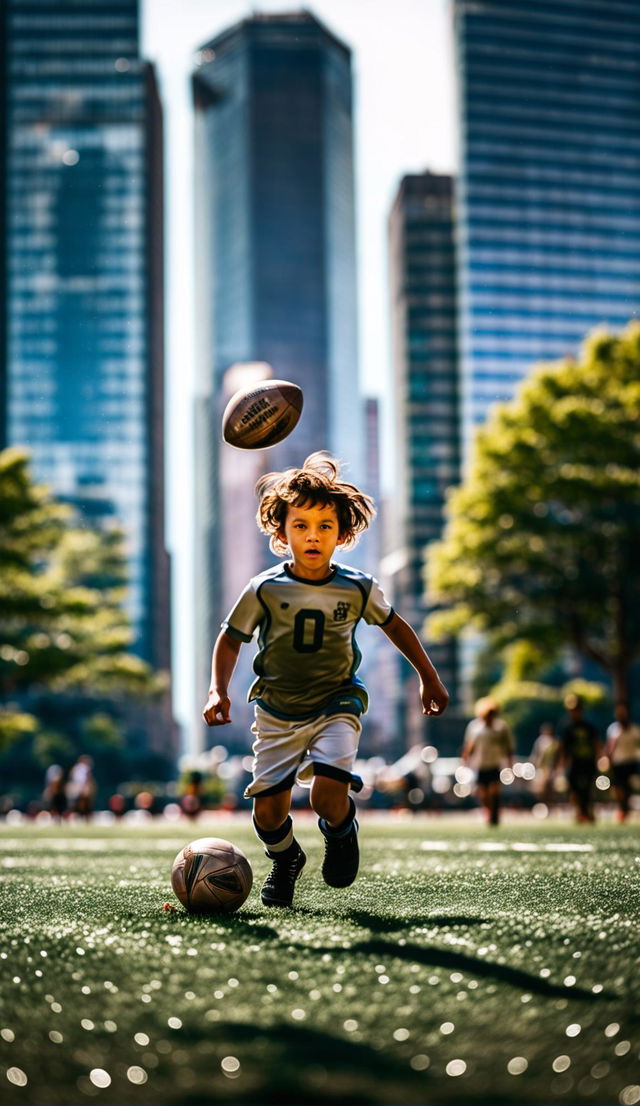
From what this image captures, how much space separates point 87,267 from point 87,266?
0.11 metres

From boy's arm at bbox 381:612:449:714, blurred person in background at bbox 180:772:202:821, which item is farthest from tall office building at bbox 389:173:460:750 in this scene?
boy's arm at bbox 381:612:449:714

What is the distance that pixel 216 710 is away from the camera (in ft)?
15.2

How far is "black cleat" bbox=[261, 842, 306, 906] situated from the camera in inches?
196

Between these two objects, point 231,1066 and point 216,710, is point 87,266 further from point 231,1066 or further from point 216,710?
point 231,1066

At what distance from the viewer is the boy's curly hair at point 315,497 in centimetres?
509

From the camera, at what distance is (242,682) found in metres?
159

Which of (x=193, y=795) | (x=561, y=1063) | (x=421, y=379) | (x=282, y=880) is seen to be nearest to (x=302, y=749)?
(x=282, y=880)

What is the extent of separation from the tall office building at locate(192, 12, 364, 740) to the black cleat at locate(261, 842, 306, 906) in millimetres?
161806

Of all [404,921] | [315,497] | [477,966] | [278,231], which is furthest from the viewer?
[278,231]

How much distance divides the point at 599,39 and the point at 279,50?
66861mm

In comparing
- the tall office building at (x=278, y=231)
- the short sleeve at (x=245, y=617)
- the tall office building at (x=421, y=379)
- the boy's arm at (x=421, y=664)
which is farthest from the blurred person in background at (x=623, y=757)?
the tall office building at (x=278, y=231)

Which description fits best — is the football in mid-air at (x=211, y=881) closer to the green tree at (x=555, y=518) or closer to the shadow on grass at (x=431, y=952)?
the shadow on grass at (x=431, y=952)

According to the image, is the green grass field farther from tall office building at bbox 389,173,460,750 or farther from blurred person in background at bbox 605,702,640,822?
tall office building at bbox 389,173,460,750

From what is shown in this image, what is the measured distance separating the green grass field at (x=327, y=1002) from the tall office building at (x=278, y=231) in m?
163
